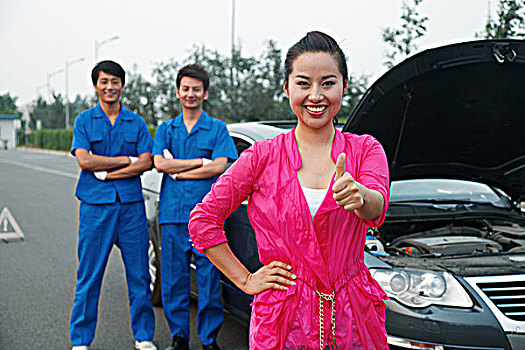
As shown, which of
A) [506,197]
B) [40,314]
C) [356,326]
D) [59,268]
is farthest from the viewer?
[59,268]

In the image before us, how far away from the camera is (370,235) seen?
395cm

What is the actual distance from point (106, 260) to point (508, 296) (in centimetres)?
272

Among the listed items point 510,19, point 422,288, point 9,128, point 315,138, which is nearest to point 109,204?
point 422,288

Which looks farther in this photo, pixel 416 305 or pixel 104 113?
pixel 104 113

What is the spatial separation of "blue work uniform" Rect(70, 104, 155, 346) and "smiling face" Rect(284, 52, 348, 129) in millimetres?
2635

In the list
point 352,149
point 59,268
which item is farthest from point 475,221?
point 59,268

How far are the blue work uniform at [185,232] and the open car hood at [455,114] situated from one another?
49.8 inches

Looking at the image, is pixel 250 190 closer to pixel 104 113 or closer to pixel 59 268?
pixel 104 113

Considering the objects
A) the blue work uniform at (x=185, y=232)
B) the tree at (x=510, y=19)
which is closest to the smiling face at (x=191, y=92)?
the blue work uniform at (x=185, y=232)

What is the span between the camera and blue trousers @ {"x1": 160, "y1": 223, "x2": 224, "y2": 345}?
436 centimetres

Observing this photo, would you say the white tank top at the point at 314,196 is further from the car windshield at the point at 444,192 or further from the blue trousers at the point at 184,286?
the car windshield at the point at 444,192

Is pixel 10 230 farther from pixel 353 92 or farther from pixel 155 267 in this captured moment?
pixel 353 92

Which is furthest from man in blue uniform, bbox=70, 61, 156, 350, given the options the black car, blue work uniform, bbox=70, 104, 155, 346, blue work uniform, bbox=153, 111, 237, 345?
the black car

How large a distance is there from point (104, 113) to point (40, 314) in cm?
201
